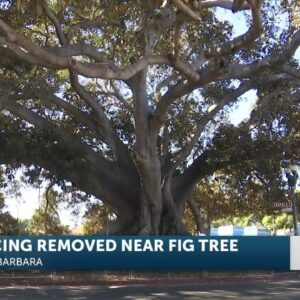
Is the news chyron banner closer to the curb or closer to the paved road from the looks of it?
the paved road

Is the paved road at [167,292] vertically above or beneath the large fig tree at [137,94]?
beneath

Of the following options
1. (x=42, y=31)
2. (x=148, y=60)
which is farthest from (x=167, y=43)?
(x=148, y=60)

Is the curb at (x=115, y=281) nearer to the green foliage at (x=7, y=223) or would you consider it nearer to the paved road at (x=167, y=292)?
the paved road at (x=167, y=292)

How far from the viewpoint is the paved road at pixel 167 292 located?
12.8m

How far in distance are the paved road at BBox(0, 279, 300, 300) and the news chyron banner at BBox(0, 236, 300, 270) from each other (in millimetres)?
546

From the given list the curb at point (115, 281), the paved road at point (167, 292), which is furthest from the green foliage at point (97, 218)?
the paved road at point (167, 292)

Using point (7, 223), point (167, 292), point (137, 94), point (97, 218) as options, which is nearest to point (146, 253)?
point (167, 292)

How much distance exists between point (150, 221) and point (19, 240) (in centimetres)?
718

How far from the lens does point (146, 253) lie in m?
15.3

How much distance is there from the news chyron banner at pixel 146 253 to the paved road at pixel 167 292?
55 cm

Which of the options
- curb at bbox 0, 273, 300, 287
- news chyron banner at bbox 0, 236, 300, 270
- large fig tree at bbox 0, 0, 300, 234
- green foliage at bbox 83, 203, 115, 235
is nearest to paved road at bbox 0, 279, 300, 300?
news chyron banner at bbox 0, 236, 300, 270

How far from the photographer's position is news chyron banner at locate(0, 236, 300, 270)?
15.0m

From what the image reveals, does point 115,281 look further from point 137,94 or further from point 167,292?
point 137,94

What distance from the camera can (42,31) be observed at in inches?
751
